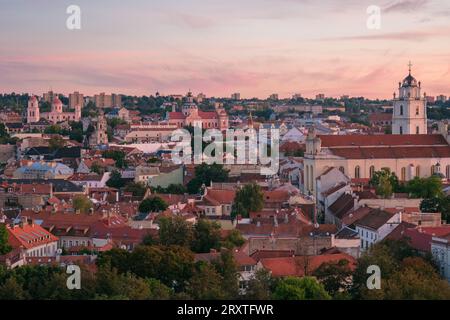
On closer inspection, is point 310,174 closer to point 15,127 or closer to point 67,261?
point 67,261

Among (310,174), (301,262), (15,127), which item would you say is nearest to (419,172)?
(310,174)

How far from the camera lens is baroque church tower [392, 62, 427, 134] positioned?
41938 millimetres

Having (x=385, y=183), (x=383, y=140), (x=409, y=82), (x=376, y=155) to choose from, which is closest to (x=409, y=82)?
(x=409, y=82)

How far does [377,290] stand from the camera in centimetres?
1513

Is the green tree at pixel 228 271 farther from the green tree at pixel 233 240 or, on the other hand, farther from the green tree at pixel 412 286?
the green tree at pixel 233 240

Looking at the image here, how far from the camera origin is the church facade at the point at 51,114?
8725 cm

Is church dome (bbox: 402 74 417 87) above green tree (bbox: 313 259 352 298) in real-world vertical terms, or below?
above

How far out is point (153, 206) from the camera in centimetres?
2827

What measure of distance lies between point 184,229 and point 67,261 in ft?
10.1

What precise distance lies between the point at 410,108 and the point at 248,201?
16.0 metres

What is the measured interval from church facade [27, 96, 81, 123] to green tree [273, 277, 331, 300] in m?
71.9

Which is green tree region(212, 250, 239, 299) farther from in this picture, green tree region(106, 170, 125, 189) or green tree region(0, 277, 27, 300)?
green tree region(106, 170, 125, 189)

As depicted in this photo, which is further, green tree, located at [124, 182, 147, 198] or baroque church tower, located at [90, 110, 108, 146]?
baroque church tower, located at [90, 110, 108, 146]

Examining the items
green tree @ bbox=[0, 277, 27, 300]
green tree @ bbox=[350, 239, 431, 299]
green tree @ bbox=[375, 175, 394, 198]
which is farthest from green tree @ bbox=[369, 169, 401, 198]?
green tree @ bbox=[0, 277, 27, 300]
